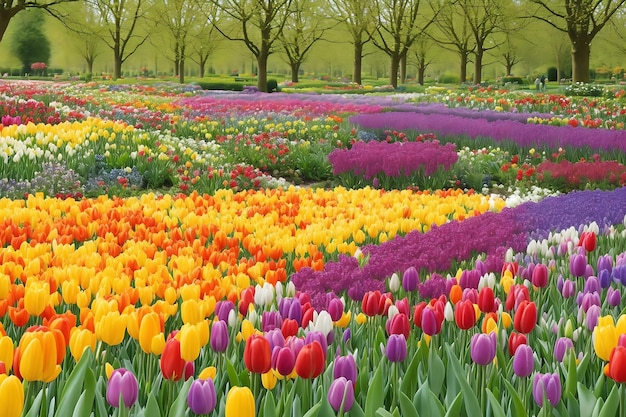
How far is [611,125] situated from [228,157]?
873cm

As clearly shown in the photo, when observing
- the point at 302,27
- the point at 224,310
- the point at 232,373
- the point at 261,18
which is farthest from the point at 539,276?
the point at 302,27

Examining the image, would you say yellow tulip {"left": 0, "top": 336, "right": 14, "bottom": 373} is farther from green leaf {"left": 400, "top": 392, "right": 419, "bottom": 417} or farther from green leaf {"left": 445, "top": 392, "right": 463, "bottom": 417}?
green leaf {"left": 445, "top": 392, "right": 463, "bottom": 417}

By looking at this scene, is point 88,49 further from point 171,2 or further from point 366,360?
point 366,360

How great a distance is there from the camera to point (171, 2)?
154ft

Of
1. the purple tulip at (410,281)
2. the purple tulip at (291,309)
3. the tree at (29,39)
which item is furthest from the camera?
the tree at (29,39)

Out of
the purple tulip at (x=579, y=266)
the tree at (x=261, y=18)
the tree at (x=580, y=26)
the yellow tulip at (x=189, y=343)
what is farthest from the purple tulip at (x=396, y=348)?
the tree at (x=261, y=18)

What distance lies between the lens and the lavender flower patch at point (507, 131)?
10898 mm

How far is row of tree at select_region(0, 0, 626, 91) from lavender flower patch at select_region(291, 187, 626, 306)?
20706mm

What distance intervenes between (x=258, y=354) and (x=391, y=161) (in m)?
7.32

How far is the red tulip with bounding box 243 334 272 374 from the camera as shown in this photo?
5.81 feet

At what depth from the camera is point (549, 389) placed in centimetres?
174

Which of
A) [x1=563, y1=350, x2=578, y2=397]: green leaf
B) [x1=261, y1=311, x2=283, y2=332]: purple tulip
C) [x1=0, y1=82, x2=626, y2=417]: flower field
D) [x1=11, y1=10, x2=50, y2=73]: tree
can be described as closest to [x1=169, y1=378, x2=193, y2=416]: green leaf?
[x1=0, y1=82, x2=626, y2=417]: flower field

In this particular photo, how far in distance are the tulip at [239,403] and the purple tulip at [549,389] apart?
744mm

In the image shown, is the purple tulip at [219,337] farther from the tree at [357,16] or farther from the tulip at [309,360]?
the tree at [357,16]
